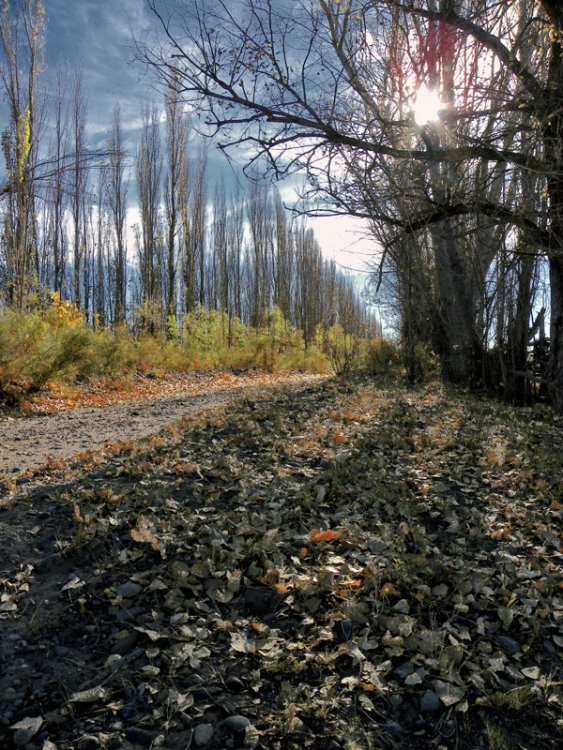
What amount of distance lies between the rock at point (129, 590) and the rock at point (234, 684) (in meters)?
0.69

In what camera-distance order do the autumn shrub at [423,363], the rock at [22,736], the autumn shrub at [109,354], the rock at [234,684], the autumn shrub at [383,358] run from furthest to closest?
the autumn shrub at [383,358]
the autumn shrub at [109,354]
the autumn shrub at [423,363]
the rock at [234,684]
the rock at [22,736]

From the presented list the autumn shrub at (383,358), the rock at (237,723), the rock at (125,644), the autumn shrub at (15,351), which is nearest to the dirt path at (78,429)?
the autumn shrub at (15,351)

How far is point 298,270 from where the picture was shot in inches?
1227

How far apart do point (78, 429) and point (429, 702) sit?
5.03m

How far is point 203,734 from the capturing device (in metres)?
1.62

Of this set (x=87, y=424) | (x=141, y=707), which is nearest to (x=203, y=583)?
(x=141, y=707)

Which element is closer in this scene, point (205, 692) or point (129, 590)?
point (205, 692)

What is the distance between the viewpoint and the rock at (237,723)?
164 cm

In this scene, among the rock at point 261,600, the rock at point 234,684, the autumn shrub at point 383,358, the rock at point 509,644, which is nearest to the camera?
the rock at point 234,684

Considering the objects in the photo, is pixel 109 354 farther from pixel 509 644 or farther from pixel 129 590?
pixel 509 644

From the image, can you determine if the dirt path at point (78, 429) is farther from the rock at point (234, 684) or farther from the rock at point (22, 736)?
the rock at point (234, 684)

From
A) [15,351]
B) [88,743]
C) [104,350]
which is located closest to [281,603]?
[88,743]

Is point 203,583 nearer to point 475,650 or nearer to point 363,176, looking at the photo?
point 475,650

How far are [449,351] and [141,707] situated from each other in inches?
401
